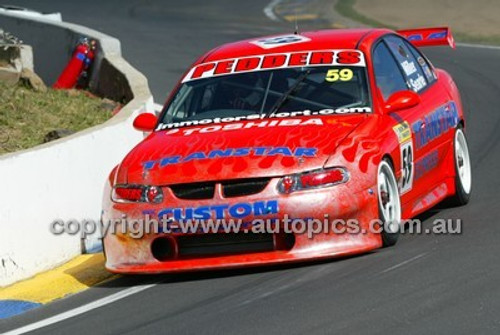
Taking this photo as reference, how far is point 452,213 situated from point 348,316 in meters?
3.34

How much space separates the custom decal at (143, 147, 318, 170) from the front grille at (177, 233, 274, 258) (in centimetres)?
51

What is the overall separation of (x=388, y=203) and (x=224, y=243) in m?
1.16

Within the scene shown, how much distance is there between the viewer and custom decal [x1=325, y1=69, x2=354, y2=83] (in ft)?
31.2

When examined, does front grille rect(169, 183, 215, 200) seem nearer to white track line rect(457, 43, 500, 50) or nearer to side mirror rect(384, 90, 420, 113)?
side mirror rect(384, 90, 420, 113)

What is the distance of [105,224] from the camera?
8711 mm

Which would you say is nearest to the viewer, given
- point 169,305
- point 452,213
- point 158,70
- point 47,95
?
point 169,305

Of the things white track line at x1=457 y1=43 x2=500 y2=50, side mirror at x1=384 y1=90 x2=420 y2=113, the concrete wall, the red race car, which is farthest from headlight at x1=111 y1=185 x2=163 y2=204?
white track line at x1=457 y1=43 x2=500 y2=50

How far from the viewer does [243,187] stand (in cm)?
827

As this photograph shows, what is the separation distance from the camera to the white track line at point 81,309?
771cm

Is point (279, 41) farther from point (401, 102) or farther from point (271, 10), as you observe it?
point (271, 10)

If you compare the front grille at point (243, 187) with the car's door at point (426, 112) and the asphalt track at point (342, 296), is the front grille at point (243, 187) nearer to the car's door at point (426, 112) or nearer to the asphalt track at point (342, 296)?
the asphalt track at point (342, 296)

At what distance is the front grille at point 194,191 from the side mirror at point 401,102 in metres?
1.55

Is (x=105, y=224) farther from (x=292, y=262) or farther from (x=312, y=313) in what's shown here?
(x=312, y=313)

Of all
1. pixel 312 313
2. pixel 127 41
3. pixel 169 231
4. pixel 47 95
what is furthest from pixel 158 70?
pixel 312 313
